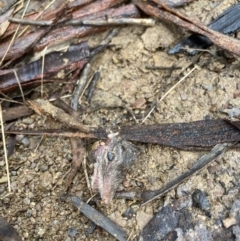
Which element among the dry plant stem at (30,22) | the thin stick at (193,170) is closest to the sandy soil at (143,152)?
the thin stick at (193,170)

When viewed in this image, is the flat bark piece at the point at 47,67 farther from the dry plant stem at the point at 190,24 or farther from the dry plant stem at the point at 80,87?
the dry plant stem at the point at 190,24

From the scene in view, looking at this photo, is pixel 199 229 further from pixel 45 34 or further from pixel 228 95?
pixel 45 34

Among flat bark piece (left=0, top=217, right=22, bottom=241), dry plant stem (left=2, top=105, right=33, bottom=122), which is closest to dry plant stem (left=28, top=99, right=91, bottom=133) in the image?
dry plant stem (left=2, top=105, right=33, bottom=122)

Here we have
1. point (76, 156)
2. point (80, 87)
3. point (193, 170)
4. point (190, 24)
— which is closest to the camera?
point (193, 170)

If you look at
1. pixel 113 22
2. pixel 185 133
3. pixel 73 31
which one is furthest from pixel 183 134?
pixel 73 31

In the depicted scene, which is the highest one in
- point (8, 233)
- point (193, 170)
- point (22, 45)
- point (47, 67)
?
point (22, 45)

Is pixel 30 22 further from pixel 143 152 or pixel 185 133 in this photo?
pixel 185 133
